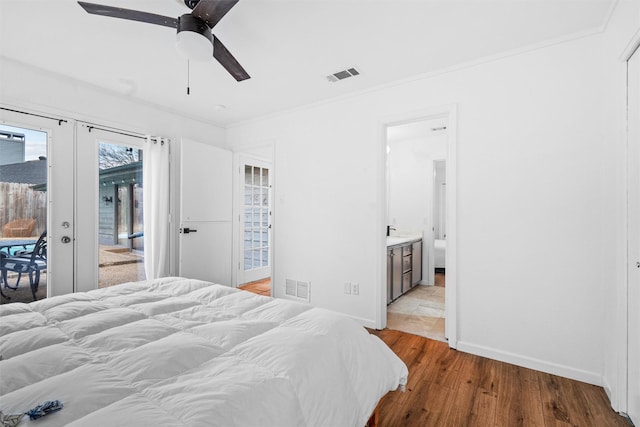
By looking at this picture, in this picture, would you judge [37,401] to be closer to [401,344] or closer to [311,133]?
[401,344]

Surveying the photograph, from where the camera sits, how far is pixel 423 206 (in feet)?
17.5

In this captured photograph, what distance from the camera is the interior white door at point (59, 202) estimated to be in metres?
2.95

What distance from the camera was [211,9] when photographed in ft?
5.22

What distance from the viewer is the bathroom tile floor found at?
3.10 m

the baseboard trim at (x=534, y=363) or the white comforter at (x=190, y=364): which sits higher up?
the white comforter at (x=190, y=364)

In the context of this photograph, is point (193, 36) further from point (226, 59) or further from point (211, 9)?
point (226, 59)

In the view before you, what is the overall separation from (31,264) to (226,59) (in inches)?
107

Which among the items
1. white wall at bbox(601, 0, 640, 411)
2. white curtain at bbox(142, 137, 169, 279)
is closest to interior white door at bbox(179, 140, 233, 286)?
white curtain at bbox(142, 137, 169, 279)

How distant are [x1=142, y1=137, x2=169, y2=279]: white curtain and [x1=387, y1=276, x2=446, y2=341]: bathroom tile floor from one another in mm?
2814

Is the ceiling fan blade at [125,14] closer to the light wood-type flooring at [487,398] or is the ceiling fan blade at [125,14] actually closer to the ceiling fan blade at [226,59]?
the ceiling fan blade at [226,59]

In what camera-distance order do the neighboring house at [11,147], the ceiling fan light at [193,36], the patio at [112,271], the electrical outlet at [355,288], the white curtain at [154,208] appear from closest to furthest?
the ceiling fan light at [193,36]
the neighboring house at [11,147]
the patio at [112,271]
the electrical outlet at [355,288]
the white curtain at [154,208]

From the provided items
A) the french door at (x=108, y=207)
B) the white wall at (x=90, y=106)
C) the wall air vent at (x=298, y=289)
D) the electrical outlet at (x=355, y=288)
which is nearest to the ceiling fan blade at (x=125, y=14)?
the white wall at (x=90, y=106)

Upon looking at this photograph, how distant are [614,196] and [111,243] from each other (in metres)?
4.58

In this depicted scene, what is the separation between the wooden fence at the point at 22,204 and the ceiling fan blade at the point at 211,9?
252cm
